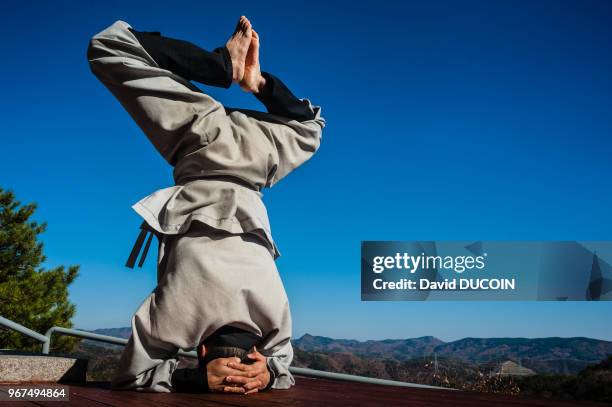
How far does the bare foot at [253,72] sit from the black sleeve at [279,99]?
0.03 metres

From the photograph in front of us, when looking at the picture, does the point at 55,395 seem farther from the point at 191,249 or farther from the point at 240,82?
the point at 240,82

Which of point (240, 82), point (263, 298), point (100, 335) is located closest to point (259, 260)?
point (263, 298)

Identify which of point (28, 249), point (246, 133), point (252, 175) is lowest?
point (252, 175)

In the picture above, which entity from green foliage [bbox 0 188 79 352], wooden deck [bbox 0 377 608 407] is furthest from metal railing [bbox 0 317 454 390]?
green foliage [bbox 0 188 79 352]

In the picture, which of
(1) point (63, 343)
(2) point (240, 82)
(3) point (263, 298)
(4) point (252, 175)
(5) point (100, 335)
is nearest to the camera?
(3) point (263, 298)

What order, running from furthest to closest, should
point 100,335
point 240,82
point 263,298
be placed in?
point 100,335, point 240,82, point 263,298

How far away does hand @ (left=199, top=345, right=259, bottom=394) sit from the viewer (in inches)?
66.4

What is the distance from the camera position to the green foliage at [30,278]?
10797 mm

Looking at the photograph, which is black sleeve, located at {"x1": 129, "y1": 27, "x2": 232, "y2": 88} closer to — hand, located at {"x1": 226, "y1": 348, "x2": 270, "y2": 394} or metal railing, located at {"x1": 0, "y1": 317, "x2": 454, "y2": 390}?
hand, located at {"x1": 226, "y1": 348, "x2": 270, "y2": 394}

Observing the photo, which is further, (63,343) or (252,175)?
(63,343)

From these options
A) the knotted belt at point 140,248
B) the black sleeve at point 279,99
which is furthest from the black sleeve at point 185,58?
the knotted belt at point 140,248

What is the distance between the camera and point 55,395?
1561mm

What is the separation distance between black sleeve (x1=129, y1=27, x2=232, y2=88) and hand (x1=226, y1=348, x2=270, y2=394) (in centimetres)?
105

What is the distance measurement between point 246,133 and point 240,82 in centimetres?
27
